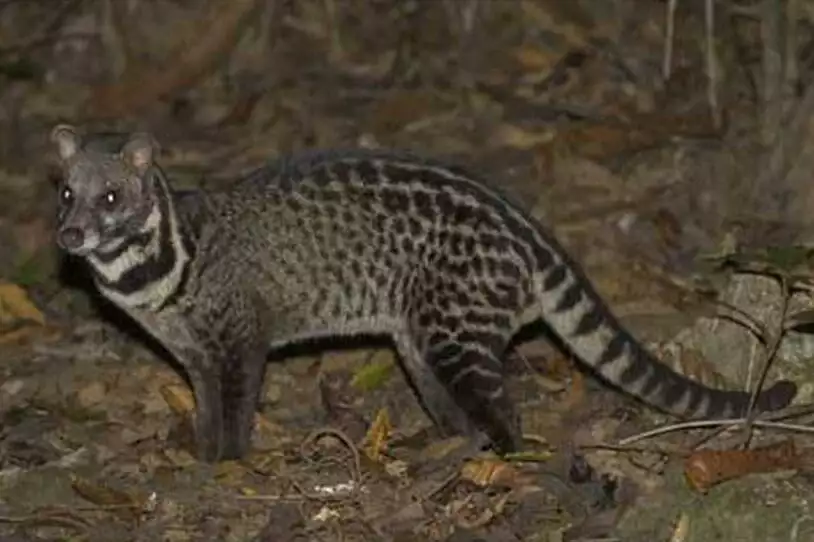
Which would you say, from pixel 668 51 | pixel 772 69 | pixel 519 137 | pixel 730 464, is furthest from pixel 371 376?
pixel 668 51

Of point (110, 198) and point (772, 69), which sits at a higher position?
point (772, 69)

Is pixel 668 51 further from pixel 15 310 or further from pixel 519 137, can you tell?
pixel 15 310

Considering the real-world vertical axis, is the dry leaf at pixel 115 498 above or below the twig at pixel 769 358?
below

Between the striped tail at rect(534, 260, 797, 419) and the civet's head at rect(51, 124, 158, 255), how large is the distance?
5.04ft

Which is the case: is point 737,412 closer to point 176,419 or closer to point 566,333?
point 566,333

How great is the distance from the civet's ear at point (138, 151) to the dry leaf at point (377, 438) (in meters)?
1.35

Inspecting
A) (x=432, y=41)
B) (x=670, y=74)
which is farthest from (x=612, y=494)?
(x=432, y=41)

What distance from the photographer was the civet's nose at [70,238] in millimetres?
7766

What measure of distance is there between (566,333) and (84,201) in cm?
193

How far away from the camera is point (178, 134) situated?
1255 centimetres

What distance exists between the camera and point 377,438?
27.2 feet

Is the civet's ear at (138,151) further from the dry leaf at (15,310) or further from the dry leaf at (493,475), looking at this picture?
the dry leaf at (15,310)

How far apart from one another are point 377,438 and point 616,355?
976mm

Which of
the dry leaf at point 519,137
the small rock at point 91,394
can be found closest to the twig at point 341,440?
the small rock at point 91,394
